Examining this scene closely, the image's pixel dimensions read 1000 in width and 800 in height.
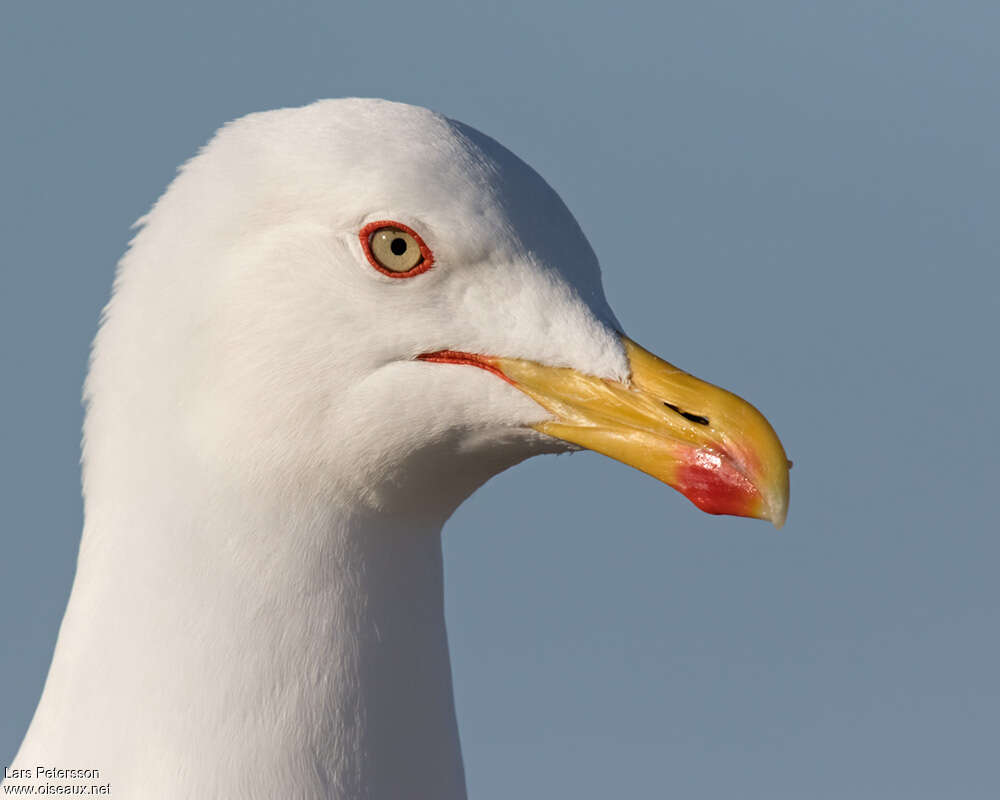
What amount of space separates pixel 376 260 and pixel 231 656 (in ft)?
4.25

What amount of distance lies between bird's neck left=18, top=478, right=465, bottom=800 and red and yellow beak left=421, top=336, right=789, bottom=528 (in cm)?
70

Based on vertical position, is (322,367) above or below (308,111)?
below

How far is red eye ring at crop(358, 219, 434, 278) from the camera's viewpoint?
5062 mm

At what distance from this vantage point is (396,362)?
5098 mm

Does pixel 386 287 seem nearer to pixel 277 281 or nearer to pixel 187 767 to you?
pixel 277 281

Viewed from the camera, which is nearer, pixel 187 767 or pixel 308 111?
pixel 187 767

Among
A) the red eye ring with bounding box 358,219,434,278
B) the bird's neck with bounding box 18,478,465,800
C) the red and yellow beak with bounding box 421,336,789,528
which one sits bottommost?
the bird's neck with bounding box 18,478,465,800

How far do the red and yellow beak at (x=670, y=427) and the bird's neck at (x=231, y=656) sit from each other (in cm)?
70

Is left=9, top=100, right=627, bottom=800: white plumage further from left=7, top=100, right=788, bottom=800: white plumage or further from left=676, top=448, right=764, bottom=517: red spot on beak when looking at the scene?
left=676, top=448, right=764, bottom=517: red spot on beak

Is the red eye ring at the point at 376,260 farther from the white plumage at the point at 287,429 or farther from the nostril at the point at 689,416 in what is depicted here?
the nostril at the point at 689,416

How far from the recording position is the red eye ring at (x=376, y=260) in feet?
16.6

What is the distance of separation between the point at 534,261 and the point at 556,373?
35 centimetres

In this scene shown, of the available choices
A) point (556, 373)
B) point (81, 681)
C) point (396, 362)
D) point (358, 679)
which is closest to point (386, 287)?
point (396, 362)

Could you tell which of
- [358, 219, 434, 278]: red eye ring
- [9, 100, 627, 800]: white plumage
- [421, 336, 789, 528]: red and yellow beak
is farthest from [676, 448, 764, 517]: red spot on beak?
[358, 219, 434, 278]: red eye ring
